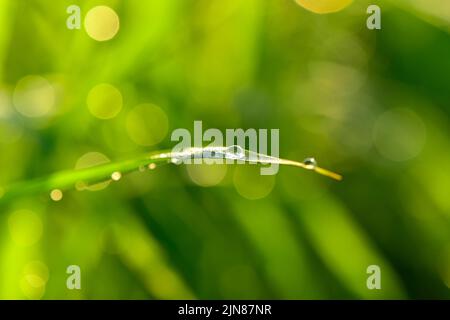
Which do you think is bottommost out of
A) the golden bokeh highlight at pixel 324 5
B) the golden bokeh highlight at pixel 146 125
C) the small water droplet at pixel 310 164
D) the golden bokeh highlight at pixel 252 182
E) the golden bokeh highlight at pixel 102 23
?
the small water droplet at pixel 310 164

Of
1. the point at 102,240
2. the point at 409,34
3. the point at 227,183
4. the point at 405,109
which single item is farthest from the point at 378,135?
the point at 102,240

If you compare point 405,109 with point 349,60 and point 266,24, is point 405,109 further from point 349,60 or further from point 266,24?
point 266,24

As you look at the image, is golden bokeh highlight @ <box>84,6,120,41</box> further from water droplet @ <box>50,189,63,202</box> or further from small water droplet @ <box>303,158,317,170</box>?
small water droplet @ <box>303,158,317,170</box>

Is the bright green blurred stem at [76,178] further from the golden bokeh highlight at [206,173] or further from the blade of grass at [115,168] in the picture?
the golden bokeh highlight at [206,173]

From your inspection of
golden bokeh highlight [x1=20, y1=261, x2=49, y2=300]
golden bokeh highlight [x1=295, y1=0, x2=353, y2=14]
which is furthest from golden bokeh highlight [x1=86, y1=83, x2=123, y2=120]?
golden bokeh highlight [x1=295, y1=0, x2=353, y2=14]

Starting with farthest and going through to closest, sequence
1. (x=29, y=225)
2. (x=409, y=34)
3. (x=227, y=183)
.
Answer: (x=409, y=34) < (x=227, y=183) < (x=29, y=225)

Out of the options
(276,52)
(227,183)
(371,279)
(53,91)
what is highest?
(276,52)

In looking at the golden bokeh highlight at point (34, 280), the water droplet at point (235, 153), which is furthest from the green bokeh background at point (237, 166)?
the water droplet at point (235, 153)
